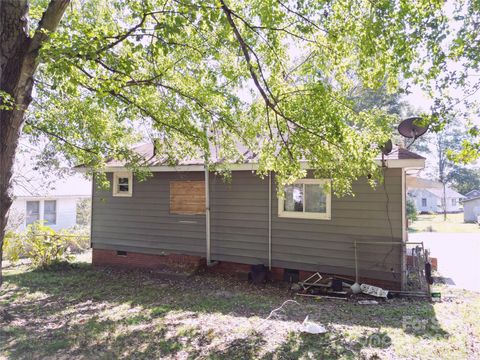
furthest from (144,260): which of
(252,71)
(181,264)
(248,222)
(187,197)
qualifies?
(252,71)

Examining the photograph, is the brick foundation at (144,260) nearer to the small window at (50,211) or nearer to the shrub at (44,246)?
the shrub at (44,246)

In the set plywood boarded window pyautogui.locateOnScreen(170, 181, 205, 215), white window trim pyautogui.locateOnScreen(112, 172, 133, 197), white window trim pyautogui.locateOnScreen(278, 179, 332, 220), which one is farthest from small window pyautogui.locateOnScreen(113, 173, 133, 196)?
white window trim pyautogui.locateOnScreen(278, 179, 332, 220)

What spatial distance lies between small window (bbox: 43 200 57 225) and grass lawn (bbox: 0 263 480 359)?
10.2 m

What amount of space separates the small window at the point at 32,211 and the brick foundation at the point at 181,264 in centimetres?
786

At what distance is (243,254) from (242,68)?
14.6 feet

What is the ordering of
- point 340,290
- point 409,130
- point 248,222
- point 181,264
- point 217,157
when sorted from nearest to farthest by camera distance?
1. point 409,130
2. point 340,290
3. point 217,157
4. point 248,222
5. point 181,264

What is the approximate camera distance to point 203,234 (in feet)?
28.1

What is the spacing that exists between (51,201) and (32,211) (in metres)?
1.06

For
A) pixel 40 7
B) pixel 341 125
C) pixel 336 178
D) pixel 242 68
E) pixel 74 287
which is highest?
pixel 40 7

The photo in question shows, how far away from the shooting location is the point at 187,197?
29.1ft

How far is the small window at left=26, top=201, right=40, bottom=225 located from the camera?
15733 millimetres

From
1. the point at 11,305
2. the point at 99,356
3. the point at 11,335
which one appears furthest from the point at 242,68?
the point at 11,305

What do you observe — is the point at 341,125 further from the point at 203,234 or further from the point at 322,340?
the point at 203,234

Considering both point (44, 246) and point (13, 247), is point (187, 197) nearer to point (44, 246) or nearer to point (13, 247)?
point (44, 246)
